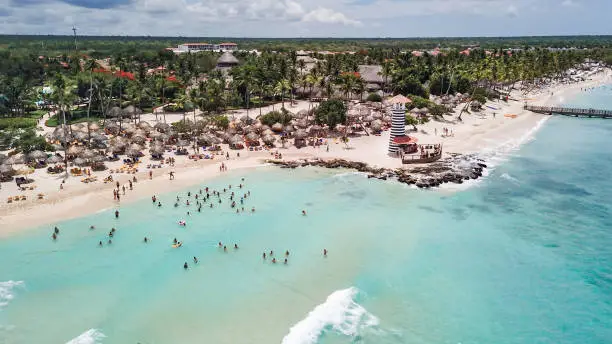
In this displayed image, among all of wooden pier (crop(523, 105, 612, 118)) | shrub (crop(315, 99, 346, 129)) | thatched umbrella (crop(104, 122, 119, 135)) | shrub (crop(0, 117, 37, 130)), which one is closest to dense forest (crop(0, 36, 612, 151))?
shrub (crop(0, 117, 37, 130))

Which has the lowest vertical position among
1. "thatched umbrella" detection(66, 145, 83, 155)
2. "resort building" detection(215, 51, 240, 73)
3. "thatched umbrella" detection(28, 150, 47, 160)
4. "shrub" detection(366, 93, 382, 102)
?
"thatched umbrella" detection(28, 150, 47, 160)

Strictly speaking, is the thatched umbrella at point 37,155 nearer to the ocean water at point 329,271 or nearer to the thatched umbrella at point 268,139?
the ocean water at point 329,271

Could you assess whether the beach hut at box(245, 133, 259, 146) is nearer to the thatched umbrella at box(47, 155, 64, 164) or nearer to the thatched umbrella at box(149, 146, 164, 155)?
the thatched umbrella at box(149, 146, 164, 155)

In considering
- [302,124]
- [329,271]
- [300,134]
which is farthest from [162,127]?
[329,271]

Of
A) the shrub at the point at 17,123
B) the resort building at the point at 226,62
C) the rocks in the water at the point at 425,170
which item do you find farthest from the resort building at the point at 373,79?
the shrub at the point at 17,123

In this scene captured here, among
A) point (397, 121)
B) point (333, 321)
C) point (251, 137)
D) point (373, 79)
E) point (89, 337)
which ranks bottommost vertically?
point (89, 337)

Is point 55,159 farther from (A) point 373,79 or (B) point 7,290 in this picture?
(A) point 373,79

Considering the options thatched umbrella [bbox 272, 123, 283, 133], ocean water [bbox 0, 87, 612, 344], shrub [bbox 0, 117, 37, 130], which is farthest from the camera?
thatched umbrella [bbox 272, 123, 283, 133]
